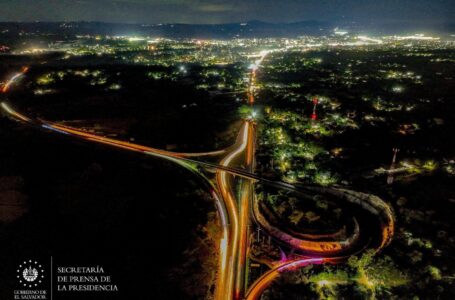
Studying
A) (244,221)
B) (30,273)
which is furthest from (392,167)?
(30,273)

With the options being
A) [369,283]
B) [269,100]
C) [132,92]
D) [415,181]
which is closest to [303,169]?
[415,181]

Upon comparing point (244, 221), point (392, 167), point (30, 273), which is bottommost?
point (30, 273)

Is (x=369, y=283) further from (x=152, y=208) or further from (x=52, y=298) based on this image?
(x=52, y=298)

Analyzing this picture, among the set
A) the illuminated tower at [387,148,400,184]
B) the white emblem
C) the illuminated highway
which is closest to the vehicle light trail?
the illuminated highway

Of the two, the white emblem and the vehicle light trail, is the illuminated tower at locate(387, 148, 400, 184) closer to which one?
the vehicle light trail

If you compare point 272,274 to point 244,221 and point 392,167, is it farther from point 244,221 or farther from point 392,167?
point 392,167

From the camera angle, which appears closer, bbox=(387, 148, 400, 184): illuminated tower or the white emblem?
the white emblem

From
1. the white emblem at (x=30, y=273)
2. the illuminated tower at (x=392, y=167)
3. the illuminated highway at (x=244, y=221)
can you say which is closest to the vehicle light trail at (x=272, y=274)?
the illuminated highway at (x=244, y=221)

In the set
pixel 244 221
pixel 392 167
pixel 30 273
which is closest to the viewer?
pixel 30 273
